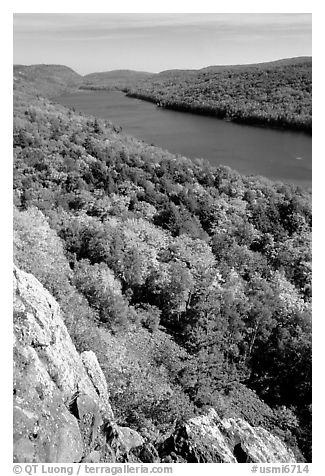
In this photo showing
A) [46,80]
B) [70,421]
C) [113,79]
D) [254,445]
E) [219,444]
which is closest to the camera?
[70,421]

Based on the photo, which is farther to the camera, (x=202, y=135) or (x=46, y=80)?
(x=46, y=80)

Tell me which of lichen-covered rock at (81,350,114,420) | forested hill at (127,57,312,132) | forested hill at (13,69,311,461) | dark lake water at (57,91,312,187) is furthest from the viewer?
forested hill at (127,57,312,132)

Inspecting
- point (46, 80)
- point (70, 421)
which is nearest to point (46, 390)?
point (70, 421)

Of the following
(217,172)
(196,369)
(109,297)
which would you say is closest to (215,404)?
(196,369)

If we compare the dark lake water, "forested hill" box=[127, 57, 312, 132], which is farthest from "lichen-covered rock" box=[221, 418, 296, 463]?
"forested hill" box=[127, 57, 312, 132]

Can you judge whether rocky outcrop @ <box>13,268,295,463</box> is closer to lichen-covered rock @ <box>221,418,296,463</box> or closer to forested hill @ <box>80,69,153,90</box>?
lichen-covered rock @ <box>221,418,296,463</box>

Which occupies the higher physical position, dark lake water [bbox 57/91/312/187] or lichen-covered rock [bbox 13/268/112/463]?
dark lake water [bbox 57/91/312/187]

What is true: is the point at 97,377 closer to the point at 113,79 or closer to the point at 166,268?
the point at 166,268
